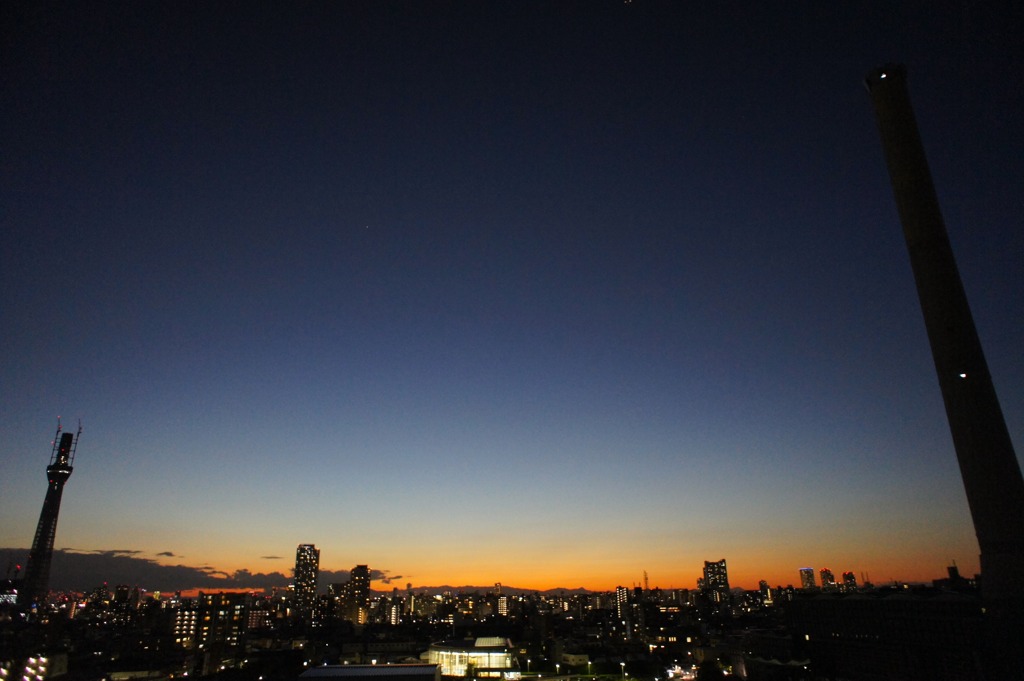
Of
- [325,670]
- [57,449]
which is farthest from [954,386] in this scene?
[57,449]

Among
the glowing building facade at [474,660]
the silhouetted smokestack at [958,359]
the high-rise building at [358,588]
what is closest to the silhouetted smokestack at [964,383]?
the silhouetted smokestack at [958,359]

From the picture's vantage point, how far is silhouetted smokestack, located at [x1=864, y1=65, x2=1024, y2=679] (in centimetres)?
2275

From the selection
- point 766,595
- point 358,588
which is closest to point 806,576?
point 766,595

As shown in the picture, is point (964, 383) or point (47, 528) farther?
point (47, 528)

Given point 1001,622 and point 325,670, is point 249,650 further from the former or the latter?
point 1001,622

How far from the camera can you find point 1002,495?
22.8 meters

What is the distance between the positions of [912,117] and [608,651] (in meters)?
56.2

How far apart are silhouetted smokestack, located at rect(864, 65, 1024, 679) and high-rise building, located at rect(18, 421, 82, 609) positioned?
96.5m

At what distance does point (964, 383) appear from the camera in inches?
957

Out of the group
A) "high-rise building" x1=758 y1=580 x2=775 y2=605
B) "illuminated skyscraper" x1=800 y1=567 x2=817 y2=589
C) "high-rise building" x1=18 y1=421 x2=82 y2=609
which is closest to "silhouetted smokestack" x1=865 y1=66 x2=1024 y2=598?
"high-rise building" x1=18 y1=421 x2=82 y2=609

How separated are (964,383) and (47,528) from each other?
107387 millimetres

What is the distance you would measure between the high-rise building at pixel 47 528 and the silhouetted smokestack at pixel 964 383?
96.5 metres

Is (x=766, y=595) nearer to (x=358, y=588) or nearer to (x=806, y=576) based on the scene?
(x=806, y=576)

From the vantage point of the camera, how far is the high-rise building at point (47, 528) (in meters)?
79.4
